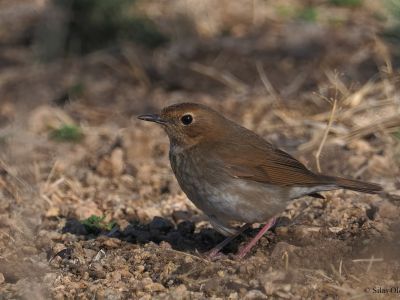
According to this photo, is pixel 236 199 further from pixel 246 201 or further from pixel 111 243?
pixel 111 243

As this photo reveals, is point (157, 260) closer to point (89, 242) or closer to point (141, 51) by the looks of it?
point (89, 242)

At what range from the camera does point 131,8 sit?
498 inches

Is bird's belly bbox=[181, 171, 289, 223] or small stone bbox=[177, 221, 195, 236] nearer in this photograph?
bird's belly bbox=[181, 171, 289, 223]

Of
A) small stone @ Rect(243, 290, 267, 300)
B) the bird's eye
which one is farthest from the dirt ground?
the bird's eye

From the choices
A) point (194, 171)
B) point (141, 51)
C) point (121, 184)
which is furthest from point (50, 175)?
point (141, 51)

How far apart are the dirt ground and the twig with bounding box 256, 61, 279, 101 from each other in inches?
2.2

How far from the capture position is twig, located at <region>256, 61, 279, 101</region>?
32.6 ft

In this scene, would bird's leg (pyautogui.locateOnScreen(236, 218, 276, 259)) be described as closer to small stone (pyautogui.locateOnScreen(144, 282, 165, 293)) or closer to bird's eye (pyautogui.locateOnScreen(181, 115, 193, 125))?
small stone (pyautogui.locateOnScreen(144, 282, 165, 293))

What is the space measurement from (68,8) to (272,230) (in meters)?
6.54

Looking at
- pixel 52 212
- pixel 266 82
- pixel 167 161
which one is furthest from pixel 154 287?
pixel 266 82

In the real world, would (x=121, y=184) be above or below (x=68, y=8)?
below

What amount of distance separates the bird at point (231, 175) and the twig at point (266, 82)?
300 centimetres

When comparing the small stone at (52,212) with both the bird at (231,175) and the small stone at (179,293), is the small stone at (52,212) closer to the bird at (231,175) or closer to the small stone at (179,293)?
the bird at (231,175)

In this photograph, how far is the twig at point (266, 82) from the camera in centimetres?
995
